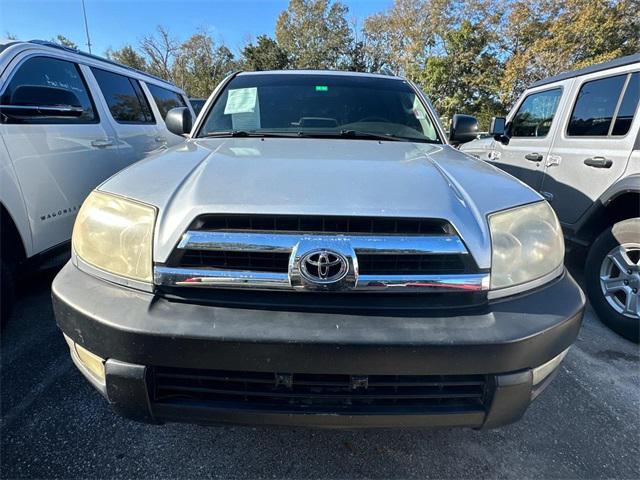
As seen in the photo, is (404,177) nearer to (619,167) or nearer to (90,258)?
(90,258)

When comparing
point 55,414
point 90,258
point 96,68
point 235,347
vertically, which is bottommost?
point 55,414

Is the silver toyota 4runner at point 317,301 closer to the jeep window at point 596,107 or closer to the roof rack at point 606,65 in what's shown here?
the jeep window at point 596,107

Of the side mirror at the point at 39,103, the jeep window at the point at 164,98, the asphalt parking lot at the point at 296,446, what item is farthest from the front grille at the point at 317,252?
the jeep window at the point at 164,98

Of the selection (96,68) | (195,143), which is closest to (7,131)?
(195,143)

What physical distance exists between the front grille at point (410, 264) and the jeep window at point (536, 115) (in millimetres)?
3704

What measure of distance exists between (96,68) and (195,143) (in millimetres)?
2514

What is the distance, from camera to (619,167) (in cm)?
317

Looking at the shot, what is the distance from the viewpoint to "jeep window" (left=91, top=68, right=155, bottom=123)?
407 cm

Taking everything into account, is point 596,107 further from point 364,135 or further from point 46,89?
point 46,89

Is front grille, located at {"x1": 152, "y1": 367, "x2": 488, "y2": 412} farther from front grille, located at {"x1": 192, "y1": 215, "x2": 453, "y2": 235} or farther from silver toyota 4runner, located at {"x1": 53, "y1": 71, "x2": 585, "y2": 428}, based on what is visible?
front grille, located at {"x1": 192, "y1": 215, "x2": 453, "y2": 235}

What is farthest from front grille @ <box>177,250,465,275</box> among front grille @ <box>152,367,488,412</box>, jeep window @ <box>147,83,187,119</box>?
jeep window @ <box>147,83,187,119</box>

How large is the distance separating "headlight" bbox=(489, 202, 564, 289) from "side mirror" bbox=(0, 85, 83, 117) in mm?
3125

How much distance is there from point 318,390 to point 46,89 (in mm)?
2987

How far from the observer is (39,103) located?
2895 millimetres
